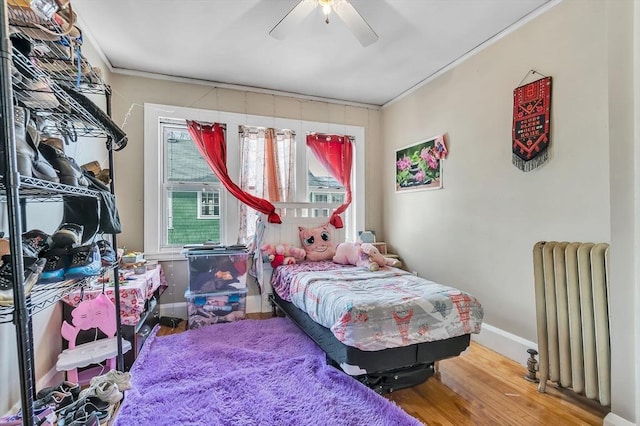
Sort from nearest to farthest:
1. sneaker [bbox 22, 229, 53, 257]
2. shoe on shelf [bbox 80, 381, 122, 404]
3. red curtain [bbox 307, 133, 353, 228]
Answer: sneaker [bbox 22, 229, 53, 257]
shoe on shelf [bbox 80, 381, 122, 404]
red curtain [bbox 307, 133, 353, 228]

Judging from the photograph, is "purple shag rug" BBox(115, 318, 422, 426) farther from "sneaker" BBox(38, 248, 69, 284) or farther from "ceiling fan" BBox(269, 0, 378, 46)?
"ceiling fan" BBox(269, 0, 378, 46)

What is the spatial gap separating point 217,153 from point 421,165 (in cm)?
222

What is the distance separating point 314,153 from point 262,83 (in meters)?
1.00

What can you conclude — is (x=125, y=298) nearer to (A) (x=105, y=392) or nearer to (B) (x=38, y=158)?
(A) (x=105, y=392)

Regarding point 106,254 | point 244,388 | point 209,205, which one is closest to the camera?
point 106,254

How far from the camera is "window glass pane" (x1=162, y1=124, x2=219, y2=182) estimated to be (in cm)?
327

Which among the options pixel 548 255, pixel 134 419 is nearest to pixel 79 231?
pixel 134 419

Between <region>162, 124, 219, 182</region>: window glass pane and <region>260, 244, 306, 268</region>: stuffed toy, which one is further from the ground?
<region>162, 124, 219, 182</region>: window glass pane

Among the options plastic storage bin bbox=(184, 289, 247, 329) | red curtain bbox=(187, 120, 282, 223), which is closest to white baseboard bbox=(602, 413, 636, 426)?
plastic storage bin bbox=(184, 289, 247, 329)

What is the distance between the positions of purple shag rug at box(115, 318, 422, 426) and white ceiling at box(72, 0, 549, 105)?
2469mm

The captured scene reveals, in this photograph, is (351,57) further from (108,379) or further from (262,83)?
(108,379)

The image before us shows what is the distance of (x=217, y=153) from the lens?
3.28m

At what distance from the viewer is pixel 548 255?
1.81 meters

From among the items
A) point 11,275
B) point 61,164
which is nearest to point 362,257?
point 61,164
